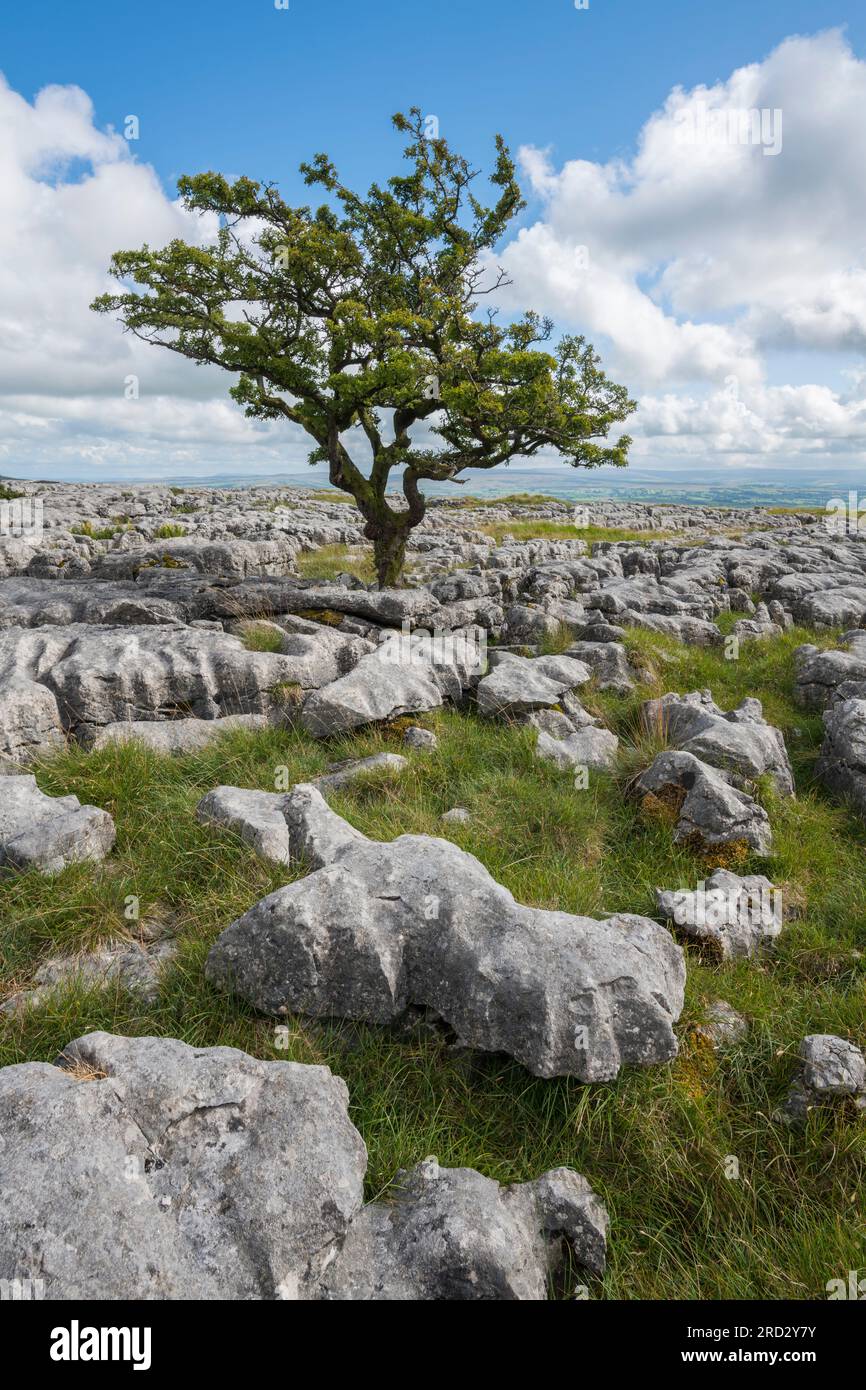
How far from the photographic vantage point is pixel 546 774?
8.53 metres

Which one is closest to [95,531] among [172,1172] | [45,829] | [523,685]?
[523,685]

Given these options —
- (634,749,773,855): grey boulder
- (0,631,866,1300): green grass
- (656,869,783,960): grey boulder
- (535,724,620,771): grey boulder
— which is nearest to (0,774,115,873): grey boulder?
(0,631,866,1300): green grass

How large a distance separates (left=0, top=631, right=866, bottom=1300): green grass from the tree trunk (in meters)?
12.2

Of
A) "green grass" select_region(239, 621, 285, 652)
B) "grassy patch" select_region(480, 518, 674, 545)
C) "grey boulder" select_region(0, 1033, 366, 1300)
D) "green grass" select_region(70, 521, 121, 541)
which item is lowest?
"grey boulder" select_region(0, 1033, 366, 1300)

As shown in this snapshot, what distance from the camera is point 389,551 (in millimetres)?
19547

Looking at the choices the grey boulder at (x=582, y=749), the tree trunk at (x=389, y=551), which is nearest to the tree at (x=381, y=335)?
the tree trunk at (x=389, y=551)

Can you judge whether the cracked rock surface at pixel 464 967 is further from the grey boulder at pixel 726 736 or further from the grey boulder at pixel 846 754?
the grey boulder at pixel 846 754

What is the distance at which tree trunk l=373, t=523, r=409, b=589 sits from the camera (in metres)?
19.3

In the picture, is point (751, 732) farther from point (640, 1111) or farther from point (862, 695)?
point (640, 1111)

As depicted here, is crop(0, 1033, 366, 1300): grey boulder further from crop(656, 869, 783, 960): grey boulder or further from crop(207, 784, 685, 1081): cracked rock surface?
crop(656, 869, 783, 960): grey boulder

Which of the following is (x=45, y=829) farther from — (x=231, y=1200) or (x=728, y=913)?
(x=728, y=913)
